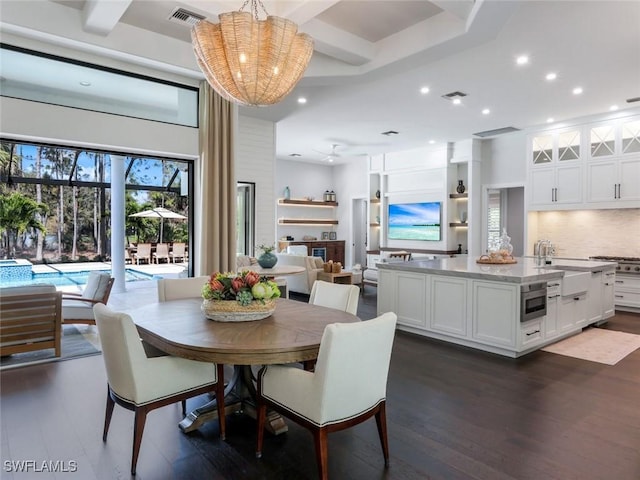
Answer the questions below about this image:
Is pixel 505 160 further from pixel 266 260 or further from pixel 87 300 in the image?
pixel 87 300

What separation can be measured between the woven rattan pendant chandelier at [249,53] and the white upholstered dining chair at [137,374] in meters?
1.55

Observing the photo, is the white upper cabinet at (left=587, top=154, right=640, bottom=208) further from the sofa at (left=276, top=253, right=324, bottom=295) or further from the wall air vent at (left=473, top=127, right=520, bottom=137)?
the sofa at (left=276, top=253, right=324, bottom=295)

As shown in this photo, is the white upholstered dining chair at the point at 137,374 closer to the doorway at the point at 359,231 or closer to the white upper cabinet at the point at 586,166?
the white upper cabinet at the point at 586,166

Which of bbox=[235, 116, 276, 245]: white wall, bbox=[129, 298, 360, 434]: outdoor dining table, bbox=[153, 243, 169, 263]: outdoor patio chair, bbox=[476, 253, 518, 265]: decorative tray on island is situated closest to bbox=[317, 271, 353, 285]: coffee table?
bbox=[235, 116, 276, 245]: white wall

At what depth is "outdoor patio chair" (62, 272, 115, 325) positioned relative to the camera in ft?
15.3

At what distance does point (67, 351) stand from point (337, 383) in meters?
3.56

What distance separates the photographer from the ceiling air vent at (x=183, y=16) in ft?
12.3

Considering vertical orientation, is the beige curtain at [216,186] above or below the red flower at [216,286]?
above

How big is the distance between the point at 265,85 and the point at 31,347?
3.41m

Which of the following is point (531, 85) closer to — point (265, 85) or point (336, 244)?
point (265, 85)

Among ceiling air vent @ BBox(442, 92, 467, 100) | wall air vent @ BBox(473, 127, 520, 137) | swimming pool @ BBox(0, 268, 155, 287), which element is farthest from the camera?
wall air vent @ BBox(473, 127, 520, 137)

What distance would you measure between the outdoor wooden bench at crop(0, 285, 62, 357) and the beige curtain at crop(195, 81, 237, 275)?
5.11ft

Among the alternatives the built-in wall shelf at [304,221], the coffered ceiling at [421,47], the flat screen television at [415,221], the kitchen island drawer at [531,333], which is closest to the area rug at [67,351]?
the coffered ceiling at [421,47]

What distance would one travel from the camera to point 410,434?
2537 mm
